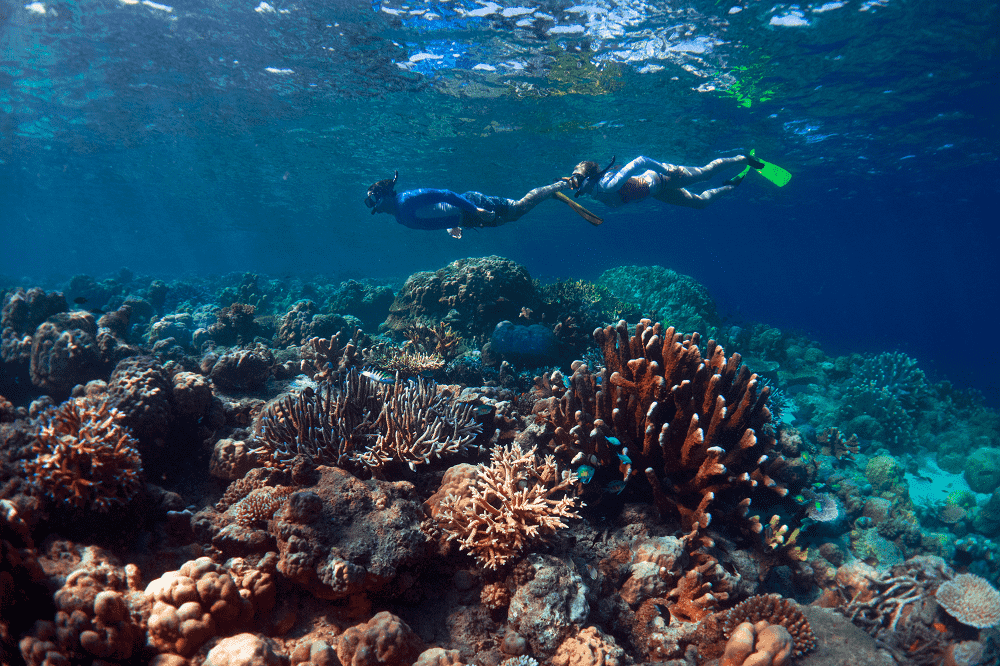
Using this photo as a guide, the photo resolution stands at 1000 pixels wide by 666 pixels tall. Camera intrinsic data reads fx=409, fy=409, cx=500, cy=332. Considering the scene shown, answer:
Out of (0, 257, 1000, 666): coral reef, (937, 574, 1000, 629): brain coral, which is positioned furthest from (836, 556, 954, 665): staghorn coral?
(937, 574, 1000, 629): brain coral

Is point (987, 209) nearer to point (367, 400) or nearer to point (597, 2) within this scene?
point (597, 2)

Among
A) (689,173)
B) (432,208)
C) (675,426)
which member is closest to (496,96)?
(689,173)

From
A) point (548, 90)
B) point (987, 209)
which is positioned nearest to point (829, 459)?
point (548, 90)

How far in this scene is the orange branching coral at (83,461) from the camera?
2.93 meters

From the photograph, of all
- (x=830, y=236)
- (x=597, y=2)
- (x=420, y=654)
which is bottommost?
(x=830, y=236)

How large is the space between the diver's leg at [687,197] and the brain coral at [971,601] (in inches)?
319

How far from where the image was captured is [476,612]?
10.3 ft

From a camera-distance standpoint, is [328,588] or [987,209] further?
[987,209]

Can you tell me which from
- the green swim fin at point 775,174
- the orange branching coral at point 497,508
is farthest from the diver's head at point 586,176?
the green swim fin at point 775,174

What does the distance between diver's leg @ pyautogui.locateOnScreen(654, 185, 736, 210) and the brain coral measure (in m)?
8.10

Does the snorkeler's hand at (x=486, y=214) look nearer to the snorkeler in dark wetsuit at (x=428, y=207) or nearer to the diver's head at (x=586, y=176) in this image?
the snorkeler in dark wetsuit at (x=428, y=207)

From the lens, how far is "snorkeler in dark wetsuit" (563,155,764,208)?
810 centimetres

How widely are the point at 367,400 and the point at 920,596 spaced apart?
6.27 meters

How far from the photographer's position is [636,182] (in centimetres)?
850
